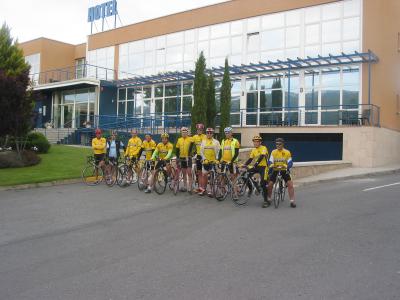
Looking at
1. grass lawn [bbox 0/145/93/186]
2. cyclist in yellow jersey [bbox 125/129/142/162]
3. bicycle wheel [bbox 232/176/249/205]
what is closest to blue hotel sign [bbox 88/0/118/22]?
grass lawn [bbox 0/145/93/186]

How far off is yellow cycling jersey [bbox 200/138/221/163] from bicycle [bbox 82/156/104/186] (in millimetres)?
4255

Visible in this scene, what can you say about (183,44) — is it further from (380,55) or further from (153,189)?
(153,189)

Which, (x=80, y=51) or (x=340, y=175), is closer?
(x=340, y=175)

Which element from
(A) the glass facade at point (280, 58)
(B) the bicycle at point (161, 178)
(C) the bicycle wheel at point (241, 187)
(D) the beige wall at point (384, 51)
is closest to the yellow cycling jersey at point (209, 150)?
(C) the bicycle wheel at point (241, 187)

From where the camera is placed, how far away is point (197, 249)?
656 centimetres

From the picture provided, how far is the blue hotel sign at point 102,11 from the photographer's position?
123 ft

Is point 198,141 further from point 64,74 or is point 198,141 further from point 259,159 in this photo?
point 64,74

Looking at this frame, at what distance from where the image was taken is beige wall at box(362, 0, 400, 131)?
21703 millimetres

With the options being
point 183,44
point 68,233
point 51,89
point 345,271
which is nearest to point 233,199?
point 68,233

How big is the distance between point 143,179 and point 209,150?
2.48 meters

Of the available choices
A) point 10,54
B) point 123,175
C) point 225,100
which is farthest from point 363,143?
point 10,54

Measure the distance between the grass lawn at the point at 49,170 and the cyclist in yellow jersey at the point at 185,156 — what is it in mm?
4678

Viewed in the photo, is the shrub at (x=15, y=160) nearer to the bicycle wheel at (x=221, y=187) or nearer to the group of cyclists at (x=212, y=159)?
the group of cyclists at (x=212, y=159)

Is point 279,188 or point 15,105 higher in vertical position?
point 15,105
